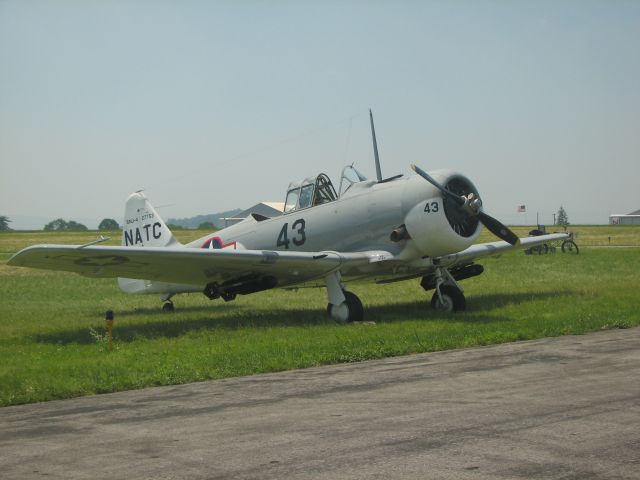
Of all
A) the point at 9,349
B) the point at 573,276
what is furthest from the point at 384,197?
the point at 573,276

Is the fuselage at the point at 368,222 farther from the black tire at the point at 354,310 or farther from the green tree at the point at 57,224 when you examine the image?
the green tree at the point at 57,224

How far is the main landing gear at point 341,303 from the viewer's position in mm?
15328

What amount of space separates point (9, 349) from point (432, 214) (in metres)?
7.85

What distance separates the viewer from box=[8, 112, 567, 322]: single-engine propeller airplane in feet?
49.0

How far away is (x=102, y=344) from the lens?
13273mm

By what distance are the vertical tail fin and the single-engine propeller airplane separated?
336 cm

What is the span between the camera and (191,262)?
15086mm

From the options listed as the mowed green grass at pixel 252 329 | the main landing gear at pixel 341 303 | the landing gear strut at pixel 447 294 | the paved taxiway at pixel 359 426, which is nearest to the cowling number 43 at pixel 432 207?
the landing gear strut at pixel 447 294

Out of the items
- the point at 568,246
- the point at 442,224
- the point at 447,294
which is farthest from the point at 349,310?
the point at 568,246

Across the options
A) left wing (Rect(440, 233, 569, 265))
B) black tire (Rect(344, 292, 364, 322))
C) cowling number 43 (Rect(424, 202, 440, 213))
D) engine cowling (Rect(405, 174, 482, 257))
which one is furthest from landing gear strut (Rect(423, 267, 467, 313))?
black tire (Rect(344, 292, 364, 322))

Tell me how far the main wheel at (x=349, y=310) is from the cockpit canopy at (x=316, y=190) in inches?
94.6

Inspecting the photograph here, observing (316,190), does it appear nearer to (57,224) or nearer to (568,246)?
(568,246)

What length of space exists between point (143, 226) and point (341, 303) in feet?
23.8

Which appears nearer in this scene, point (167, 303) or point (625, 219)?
point (167, 303)
